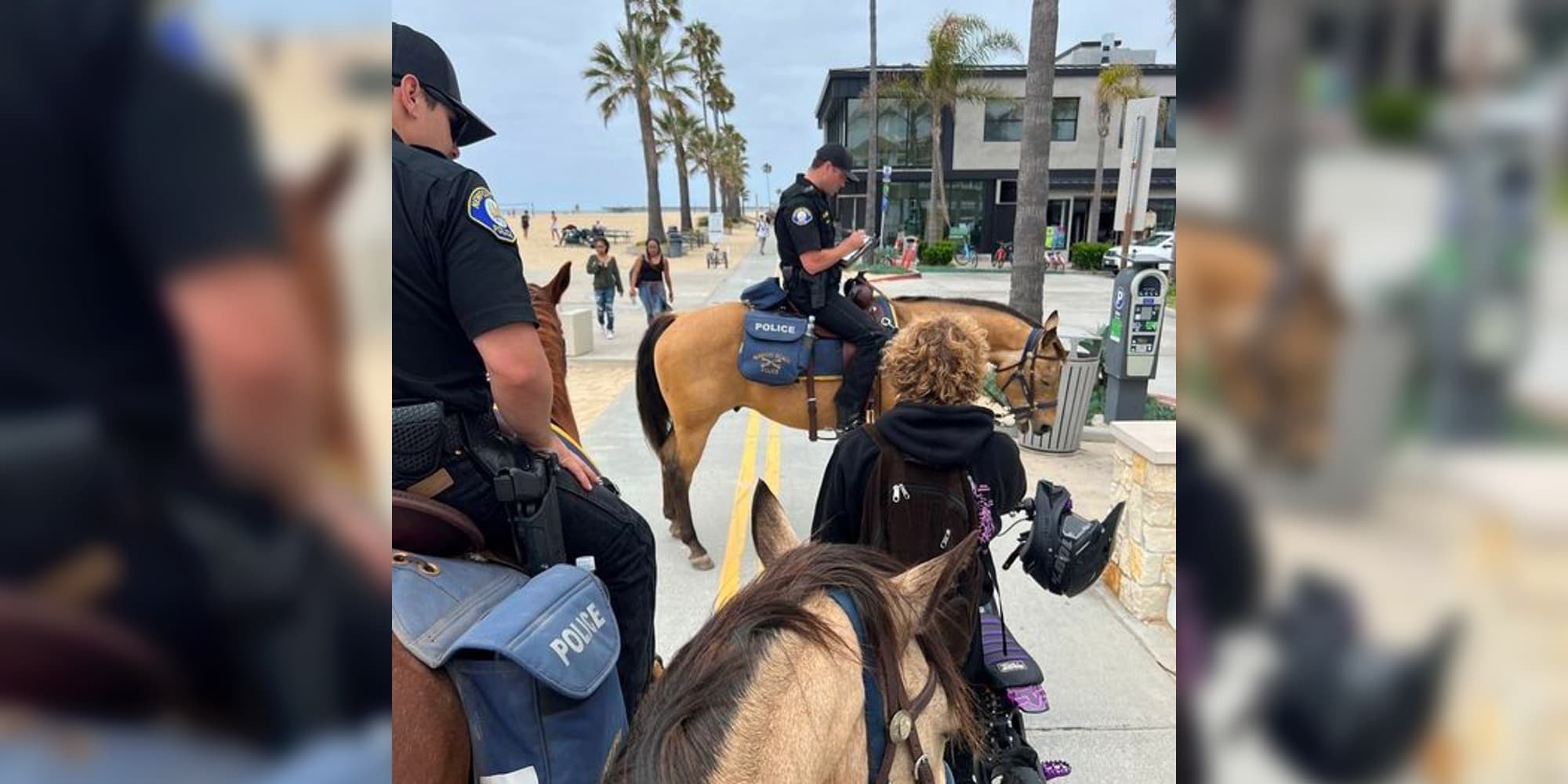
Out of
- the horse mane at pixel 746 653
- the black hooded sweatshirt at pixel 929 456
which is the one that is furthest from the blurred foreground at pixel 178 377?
the black hooded sweatshirt at pixel 929 456

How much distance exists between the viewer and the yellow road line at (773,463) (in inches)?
274

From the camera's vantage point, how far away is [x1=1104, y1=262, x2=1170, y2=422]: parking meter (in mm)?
6625

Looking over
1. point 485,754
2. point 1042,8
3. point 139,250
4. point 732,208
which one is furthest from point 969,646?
point 732,208

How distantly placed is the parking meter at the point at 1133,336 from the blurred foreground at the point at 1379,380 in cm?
654

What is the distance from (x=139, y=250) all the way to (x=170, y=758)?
0.94 ft

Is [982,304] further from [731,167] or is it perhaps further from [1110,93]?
[731,167]

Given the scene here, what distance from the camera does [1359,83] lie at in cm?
33

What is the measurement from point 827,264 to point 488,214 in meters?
3.46

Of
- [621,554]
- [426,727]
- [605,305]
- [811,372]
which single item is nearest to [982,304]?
[811,372]

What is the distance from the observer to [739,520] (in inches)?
244

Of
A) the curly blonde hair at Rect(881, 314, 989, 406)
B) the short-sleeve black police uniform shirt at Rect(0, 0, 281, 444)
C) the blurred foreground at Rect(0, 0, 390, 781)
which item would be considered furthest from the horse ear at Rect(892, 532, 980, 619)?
the short-sleeve black police uniform shirt at Rect(0, 0, 281, 444)

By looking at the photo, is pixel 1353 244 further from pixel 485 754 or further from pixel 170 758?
pixel 485 754

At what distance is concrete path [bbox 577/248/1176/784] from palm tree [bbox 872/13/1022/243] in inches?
930

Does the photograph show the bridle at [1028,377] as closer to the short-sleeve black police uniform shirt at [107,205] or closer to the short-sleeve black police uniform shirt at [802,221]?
the short-sleeve black police uniform shirt at [802,221]
